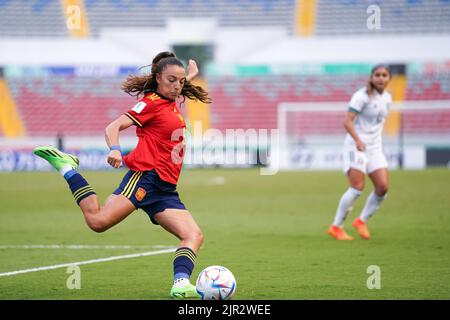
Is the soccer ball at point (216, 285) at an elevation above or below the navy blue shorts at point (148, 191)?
below

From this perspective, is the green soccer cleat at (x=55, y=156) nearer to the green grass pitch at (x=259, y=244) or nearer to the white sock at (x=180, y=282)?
the green grass pitch at (x=259, y=244)

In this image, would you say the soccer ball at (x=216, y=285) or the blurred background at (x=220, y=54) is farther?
the blurred background at (x=220, y=54)

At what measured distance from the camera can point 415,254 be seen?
9516 millimetres

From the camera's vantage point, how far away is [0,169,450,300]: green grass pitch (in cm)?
724

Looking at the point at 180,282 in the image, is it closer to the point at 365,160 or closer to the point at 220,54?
the point at 365,160

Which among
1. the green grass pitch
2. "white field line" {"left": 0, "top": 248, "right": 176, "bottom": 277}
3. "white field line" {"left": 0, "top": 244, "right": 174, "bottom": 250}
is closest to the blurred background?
the green grass pitch

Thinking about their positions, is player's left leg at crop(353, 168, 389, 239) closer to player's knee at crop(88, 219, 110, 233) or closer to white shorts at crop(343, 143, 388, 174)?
white shorts at crop(343, 143, 388, 174)

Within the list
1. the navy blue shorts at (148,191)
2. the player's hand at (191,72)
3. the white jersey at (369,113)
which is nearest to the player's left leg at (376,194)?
the white jersey at (369,113)

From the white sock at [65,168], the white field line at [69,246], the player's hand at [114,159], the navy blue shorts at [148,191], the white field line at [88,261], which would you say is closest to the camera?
the player's hand at [114,159]

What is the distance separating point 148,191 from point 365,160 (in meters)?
5.03

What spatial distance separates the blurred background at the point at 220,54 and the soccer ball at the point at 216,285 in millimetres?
27096

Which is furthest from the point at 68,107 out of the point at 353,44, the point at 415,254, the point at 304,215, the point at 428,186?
the point at 415,254

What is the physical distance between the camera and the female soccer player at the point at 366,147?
11047 mm

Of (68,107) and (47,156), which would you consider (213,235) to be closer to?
(47,156)
